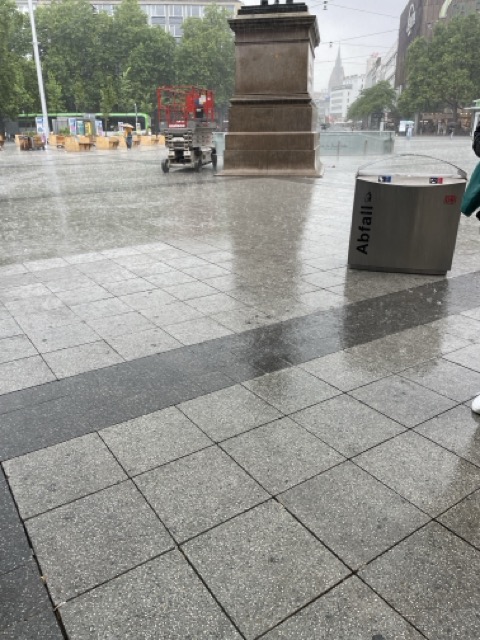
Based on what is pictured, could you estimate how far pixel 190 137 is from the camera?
680 inches

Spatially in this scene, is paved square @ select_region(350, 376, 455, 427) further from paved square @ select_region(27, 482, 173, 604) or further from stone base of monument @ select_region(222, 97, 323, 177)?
stone base of monument @ select_region(222, 97, 323, 177)

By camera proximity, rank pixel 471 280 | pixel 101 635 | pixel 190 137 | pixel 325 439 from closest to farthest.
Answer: pixel 101 635, pixel 325 439, pixel 471 280, pixel 190 137

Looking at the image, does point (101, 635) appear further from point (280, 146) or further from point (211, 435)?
point (280, 146)

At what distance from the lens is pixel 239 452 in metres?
2.88

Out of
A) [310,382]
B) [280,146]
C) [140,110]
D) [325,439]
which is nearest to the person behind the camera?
[325,439]

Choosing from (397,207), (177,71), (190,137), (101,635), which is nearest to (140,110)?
(177,71)

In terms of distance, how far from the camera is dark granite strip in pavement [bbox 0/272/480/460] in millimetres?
3156

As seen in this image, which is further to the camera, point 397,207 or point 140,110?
point 140,110

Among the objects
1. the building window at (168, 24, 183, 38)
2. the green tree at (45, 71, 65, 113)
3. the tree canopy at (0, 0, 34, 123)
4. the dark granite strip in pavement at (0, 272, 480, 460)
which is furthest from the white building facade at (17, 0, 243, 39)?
the dark granite strip in pavement at (0, 272, 480, 460)

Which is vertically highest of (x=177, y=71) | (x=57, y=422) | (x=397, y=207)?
(x=177, y=71)

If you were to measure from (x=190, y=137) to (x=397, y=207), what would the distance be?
42.5ft

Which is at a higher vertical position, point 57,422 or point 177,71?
point 177,71

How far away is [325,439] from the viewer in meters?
3.00

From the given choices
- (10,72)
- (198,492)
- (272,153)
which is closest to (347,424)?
(198,492)
